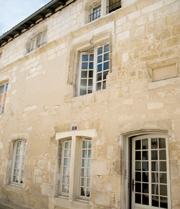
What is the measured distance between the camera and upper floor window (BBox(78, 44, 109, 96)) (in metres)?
5.26

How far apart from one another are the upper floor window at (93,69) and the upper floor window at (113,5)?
107 centimetres

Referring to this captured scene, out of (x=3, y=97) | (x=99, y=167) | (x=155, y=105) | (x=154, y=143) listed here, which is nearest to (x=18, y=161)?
(x=3, y=97)

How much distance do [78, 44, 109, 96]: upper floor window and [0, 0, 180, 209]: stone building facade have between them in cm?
3

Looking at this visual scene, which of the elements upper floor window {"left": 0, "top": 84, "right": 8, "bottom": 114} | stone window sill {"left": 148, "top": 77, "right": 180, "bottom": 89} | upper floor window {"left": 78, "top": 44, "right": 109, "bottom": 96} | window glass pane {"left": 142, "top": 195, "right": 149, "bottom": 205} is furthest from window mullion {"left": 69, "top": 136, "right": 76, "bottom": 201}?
upper floor window {"left": 0, "top": 84, "right": 8, "bottom": 114}

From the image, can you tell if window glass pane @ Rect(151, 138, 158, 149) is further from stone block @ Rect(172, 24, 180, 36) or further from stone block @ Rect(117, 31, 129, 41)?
stone block @ Rect(117, 31, 129, 41)

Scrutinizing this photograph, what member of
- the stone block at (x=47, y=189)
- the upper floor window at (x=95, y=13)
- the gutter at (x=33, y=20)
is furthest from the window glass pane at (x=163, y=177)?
the gutter at (x=33, y=20)

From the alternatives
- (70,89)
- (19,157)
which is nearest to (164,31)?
(70,89)

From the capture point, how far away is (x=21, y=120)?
6664 mm

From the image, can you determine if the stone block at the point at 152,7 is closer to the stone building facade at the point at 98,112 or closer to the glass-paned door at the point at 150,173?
the stone building facade at the point at 98,112

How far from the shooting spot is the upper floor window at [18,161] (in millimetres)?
6328

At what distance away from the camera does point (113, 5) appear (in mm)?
5645

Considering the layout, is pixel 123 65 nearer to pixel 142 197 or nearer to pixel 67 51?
pixel 67 51

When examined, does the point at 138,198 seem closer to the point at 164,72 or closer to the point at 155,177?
the point at 155,177

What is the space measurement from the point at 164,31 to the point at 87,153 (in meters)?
3.13
